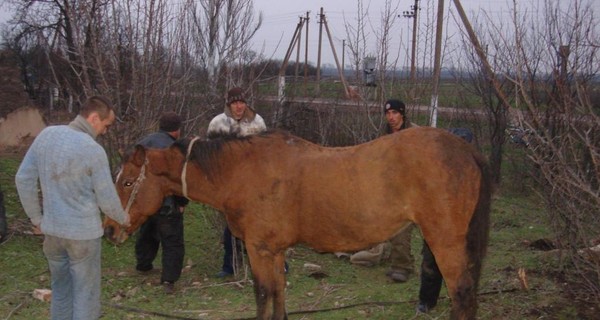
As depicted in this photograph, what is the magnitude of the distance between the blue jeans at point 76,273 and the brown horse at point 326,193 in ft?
1.78

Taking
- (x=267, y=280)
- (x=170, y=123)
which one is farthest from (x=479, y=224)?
(x=170, y=123)

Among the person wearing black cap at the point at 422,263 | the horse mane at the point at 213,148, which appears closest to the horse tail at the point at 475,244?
the person wearing black cap at the point at 422,263

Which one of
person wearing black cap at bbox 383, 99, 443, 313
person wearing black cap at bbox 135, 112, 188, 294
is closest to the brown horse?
person wearing black cap at bbox 383, 99, 443, 313

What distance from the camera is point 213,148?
4625mm

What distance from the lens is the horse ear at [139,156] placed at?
458 cm

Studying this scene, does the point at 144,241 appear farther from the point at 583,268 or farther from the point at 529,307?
the point at 583,268

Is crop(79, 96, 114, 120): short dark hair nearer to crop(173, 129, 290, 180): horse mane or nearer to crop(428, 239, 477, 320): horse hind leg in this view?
crop(173, 129, 290, 180): horse mane

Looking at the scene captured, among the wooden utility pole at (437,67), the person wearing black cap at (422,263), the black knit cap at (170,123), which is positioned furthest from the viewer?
the wooden utility pole at (437,67)

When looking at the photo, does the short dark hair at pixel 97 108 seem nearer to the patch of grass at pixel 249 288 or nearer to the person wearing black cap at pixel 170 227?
the person wearing black cap at pixel 170 227

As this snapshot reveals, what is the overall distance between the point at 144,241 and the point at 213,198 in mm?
2413

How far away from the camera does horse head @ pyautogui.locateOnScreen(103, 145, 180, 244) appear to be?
461 cm

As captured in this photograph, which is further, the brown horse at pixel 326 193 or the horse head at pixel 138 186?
the horse head at pixel 138 186

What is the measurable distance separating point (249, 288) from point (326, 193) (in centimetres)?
247

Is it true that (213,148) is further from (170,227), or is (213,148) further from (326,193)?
(170,227)
